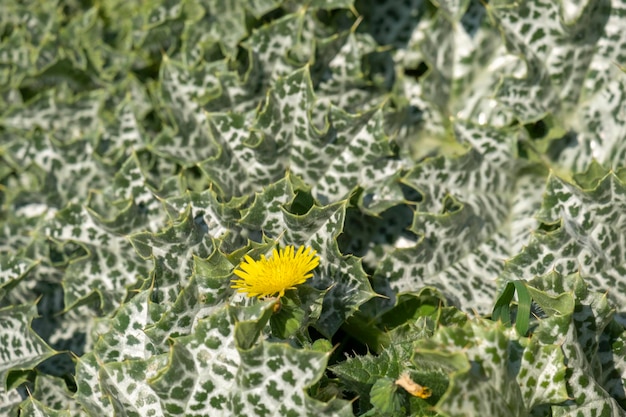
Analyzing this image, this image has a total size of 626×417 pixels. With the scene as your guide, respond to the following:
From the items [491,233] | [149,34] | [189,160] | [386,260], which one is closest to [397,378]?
[386,260]

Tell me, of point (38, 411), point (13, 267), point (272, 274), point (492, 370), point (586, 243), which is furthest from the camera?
point (13, 267)

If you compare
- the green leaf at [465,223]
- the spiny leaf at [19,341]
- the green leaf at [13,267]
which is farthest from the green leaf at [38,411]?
the green leaf at [465,223]

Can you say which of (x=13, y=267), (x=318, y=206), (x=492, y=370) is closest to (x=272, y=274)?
(x=318, y=206)

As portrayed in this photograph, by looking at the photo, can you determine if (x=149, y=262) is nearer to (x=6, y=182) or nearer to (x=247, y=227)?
(x=247, y=227)

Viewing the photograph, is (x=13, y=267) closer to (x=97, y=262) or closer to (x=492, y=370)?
(x=97, y=262)

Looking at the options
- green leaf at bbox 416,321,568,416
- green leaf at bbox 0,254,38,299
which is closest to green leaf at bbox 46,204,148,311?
green leaf at bbox 0,254,38,299

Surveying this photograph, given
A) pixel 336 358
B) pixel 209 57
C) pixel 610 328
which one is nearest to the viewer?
pixel 610 328
